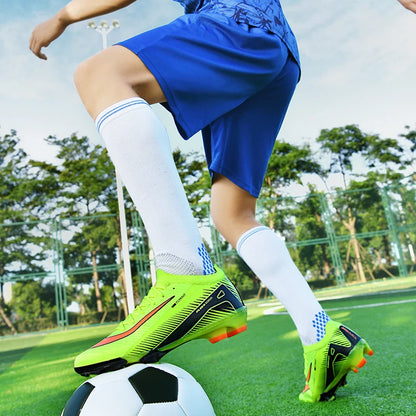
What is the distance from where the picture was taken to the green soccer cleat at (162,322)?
0.96m

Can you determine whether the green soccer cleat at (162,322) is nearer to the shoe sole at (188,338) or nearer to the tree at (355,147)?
the shoe sole at (188,338)

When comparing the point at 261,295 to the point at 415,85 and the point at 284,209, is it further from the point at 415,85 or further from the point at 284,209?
the point at 415,85

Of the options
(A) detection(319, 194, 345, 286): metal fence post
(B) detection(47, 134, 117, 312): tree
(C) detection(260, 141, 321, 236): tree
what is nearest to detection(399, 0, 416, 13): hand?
(A) detection(319, 194, 345, 286): metal fence post

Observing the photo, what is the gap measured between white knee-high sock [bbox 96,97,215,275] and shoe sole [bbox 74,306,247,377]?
0.16 metres

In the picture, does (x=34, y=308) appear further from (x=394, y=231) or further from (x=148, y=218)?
(x=148, y=218)

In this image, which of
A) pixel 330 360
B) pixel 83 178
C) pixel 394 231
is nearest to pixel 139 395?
pixel 330 360

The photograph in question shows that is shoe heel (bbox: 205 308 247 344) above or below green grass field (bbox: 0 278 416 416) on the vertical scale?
above

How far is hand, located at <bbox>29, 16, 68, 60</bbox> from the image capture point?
122cm

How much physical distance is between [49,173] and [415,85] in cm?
2420

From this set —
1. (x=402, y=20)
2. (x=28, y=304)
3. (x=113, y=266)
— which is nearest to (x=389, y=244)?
(x=113, y=266)

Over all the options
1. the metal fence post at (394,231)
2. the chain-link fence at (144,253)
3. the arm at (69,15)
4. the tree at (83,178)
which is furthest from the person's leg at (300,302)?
the tree at (83,178)

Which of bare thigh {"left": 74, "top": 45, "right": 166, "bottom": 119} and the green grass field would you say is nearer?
bare thigh {"left": 74, "top": 45, "right": 166, "bottom": 119}

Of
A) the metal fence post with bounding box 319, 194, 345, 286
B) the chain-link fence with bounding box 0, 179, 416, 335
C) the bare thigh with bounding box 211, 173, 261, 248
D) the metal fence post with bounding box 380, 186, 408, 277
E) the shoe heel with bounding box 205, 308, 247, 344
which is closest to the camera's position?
the shoe heel with bounding box 205, 308, 247, 344

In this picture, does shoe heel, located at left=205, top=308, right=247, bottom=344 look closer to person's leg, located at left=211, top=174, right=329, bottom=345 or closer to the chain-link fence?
person's leg, located at left=211, top=174, right=329, bottom=345
